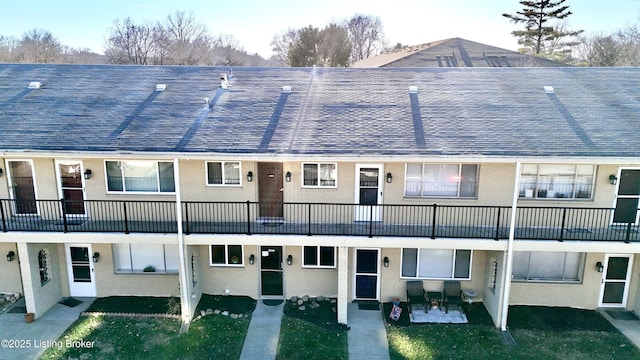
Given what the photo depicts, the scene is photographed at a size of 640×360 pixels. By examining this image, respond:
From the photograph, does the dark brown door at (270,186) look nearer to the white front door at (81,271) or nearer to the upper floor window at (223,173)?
the upper floor window at (223,173)

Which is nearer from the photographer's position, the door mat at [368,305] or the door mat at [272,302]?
the door mat at [368,305]

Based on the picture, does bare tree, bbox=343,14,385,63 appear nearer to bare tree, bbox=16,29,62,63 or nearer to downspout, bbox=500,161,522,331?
bare tree, bbox=16,29,62,63

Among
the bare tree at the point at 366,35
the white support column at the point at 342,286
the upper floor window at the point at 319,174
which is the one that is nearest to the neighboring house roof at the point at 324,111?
the upper floor window at the point at 319,174

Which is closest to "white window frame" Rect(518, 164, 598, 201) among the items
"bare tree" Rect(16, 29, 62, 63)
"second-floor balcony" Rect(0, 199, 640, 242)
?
"second-floor balcony" Rect(0, 199, 640, 242)

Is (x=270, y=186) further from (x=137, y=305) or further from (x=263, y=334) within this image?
(x=137, y=305)

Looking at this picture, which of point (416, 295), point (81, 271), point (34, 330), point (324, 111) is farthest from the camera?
point (324, 111)

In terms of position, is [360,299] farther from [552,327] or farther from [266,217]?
[552,327]

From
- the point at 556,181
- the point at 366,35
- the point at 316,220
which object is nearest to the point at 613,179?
the point at 556,181
